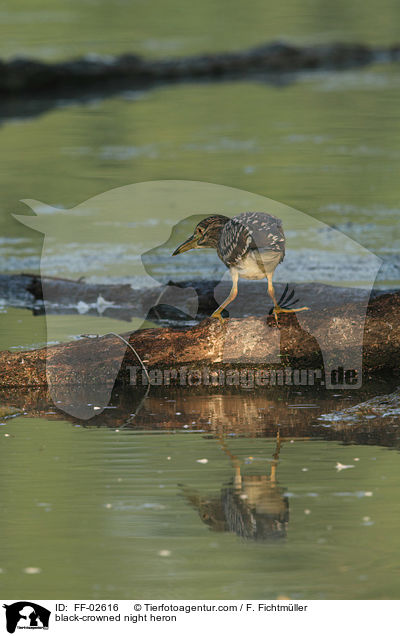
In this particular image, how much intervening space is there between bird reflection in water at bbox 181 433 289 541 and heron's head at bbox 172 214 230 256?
234 cm

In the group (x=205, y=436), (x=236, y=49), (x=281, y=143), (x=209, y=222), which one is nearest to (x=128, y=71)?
(x=236, y=49)

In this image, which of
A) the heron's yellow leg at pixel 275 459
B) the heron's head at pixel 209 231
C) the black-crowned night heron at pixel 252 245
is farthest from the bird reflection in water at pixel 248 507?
the heron's head at pixel 209 231

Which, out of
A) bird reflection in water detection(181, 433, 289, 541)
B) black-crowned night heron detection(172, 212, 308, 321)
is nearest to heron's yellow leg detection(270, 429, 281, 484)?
bird reflection in water detection(181, 433, 289, 541)

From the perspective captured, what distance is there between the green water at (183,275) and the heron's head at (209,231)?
3.89 feet

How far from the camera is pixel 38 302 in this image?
31.8ft

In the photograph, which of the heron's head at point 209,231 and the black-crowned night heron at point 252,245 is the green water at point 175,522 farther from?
the heron's head at point 209,231

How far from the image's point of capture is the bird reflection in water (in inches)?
201

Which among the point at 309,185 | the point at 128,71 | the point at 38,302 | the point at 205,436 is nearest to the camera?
the point at 205,436

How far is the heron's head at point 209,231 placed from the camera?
774 centimetres

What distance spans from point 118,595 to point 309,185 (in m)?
9.42

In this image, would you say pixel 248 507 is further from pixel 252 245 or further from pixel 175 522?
pixel 252 245

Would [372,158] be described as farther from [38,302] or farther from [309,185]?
[38,302]

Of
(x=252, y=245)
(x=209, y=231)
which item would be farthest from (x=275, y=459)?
(x=209, y=231)

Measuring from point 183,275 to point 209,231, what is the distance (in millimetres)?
2441
